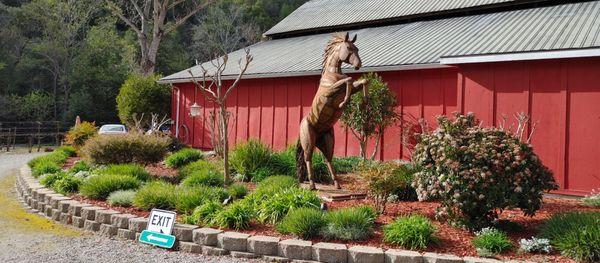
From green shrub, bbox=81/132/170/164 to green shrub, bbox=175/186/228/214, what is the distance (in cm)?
420

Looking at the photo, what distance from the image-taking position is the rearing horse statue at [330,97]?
820 centimetres

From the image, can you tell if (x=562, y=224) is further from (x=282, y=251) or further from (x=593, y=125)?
(x=593, y=125)

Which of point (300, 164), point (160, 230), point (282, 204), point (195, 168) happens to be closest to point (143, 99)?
point (195, 168)

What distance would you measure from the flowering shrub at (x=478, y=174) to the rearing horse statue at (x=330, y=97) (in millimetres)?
1945

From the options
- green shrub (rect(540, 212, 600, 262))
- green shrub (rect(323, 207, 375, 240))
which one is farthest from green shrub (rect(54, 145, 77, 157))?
green shrub (rect(540, 212, 600, 262))

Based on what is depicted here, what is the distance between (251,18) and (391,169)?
142 feet

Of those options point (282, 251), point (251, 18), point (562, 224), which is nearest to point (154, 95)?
point (282, 251)

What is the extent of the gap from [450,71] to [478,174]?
22.7ft

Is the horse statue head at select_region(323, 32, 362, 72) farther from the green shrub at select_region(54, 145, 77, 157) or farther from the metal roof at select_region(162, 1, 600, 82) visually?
the green shrub at select_region(54, 145, 77, 157)

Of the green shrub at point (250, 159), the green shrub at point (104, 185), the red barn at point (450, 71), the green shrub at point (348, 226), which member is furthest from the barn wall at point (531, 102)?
the green shrub at point (104, 185)

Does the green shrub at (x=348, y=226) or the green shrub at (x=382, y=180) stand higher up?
the green shrub at (x=382, y=180)

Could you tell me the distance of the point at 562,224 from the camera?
597 centimetres

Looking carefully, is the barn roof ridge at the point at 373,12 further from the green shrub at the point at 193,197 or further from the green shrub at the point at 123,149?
the green shrub at the point at 193,197

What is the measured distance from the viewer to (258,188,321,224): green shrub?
7.07 meters
